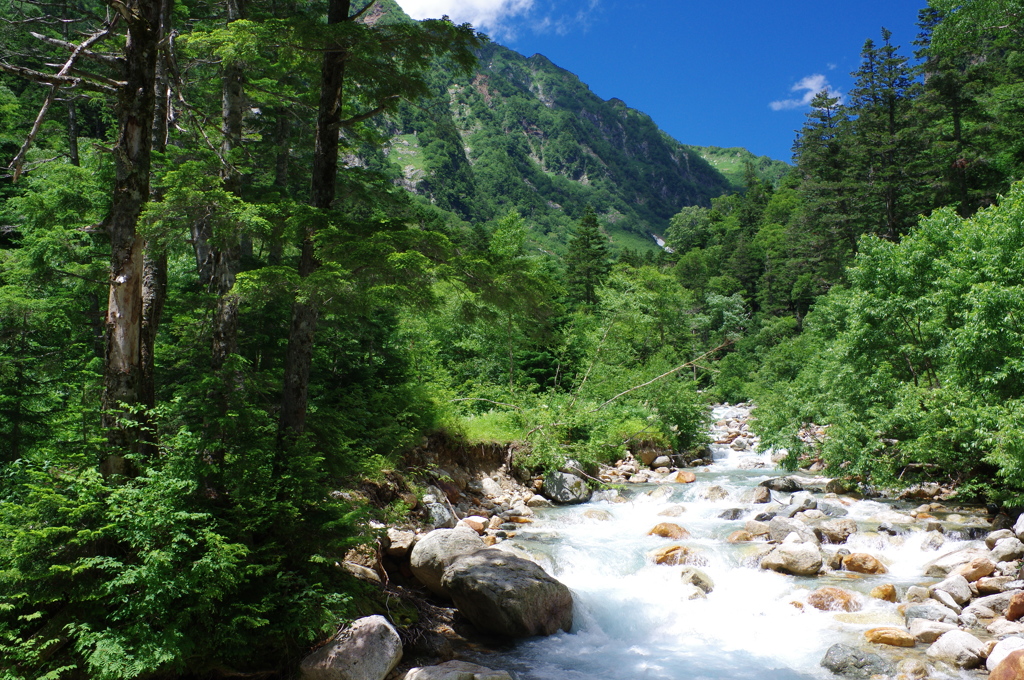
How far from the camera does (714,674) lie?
666cm

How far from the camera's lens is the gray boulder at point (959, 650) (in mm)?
6234

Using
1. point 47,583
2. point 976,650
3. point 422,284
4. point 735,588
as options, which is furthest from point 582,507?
point 47,583

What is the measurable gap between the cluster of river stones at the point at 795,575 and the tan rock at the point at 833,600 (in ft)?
0.05

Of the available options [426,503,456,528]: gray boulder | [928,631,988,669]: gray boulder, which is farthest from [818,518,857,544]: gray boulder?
[426,503,456,528]: gray boulder

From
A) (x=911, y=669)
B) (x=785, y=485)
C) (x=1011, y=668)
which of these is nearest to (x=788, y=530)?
(x=911, y=669)

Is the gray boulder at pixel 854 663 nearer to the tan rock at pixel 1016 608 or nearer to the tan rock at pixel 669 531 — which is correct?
the tan rock at pixel 1016 608

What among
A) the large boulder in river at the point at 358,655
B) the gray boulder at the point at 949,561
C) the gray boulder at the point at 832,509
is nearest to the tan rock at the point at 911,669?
the gray boulder at the point at 949,561

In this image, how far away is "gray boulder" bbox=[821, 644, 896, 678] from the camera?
633 cm

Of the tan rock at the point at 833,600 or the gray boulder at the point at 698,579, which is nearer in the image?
the tan rock at the point at 833,600

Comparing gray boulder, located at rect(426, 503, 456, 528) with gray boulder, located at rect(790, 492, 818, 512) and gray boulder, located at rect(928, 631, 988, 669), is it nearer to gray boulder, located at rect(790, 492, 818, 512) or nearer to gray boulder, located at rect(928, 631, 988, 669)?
gray boulder, located at rect(928, 631, 988, 669)

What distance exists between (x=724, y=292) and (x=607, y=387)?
46.0m

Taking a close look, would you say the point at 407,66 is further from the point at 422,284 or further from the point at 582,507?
the point at 582,507

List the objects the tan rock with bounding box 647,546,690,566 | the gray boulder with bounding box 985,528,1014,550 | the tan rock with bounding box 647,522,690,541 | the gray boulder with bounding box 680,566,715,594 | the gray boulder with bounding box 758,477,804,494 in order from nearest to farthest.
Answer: the gray boulder with bounding box 680,566,715,594 → the gray boulder with bounding box 985,528,1014,550 → the tan rock with bounding box 647,546,690,566 → the tan rock with bounding box 647,522,690,541 → the gray boulder with bounding box 758,477,804,494

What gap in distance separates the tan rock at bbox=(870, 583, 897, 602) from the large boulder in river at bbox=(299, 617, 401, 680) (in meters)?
6.72
